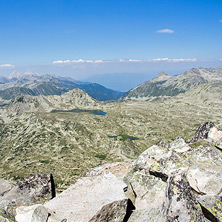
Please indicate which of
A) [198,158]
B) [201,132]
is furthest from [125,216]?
[201,132]

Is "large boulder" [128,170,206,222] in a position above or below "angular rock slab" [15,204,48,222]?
above

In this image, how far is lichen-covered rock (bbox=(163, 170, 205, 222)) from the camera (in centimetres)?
1312

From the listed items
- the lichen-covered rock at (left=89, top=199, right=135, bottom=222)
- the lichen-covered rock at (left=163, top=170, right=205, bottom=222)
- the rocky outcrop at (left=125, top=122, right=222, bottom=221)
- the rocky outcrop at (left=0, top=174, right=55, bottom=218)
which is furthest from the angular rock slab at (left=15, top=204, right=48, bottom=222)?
the lichen-covered rock at (left=163, top=170, right=205, bottom=222)

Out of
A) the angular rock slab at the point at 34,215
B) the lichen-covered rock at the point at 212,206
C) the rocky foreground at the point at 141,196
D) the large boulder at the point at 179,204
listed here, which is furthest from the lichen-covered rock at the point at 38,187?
the lichen-covered rock at the point at 212,206

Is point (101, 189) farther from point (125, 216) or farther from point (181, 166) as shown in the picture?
point (181, 166)

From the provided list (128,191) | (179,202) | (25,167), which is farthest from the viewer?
(25,167)

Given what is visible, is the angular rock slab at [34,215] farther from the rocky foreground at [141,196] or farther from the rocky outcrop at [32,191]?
the rocky outcrop at [32,191]

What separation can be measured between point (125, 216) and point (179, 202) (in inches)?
247

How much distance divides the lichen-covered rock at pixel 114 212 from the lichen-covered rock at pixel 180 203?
14.8ft

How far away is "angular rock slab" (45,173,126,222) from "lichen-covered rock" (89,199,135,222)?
540mm

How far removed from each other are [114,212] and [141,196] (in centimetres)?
423

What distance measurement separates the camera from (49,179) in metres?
27.1

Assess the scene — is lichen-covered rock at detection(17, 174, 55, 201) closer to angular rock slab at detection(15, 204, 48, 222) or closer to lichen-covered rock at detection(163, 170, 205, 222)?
angular rock slab at detection(15, 204, 48, 222)

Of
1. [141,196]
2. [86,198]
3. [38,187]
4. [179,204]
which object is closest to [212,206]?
[179,204]
